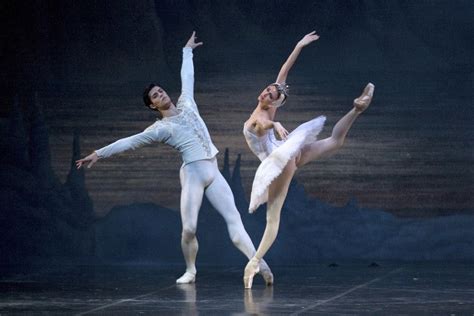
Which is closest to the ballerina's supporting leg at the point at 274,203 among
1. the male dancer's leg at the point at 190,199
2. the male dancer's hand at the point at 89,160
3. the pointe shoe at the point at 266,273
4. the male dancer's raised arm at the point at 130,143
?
the pointe shoe at the point at 266,273

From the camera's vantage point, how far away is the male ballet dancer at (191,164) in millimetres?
8031

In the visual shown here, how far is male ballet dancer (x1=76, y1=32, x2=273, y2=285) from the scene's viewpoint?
316 inches

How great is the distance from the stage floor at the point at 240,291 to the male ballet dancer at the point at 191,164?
1.08ft

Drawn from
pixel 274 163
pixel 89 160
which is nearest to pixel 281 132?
pixel 274 163

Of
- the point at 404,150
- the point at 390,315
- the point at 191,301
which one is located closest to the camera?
the point at 390,315

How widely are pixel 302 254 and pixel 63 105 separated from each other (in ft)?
8.13

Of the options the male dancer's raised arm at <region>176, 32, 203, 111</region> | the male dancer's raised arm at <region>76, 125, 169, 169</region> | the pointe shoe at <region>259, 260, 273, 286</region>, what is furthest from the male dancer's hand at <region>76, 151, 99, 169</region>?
the pointe shoe at <region>259, 260, 273, 286</region>

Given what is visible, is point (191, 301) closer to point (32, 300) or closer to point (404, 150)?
point (32, 300)

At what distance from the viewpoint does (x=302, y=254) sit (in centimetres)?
1038

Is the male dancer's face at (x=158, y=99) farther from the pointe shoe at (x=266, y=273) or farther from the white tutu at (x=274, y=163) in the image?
the pointe shoe at (x=266, y=273)

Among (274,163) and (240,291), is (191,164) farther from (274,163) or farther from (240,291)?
(240,291)

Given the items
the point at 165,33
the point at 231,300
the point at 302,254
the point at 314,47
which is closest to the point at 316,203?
the point at 302,254

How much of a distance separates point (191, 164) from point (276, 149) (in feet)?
2.37

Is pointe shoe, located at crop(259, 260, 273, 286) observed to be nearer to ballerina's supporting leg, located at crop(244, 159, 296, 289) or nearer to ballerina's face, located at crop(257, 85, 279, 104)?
ballerina's supporting leg, located at crop(244, 159, 296, 289)
